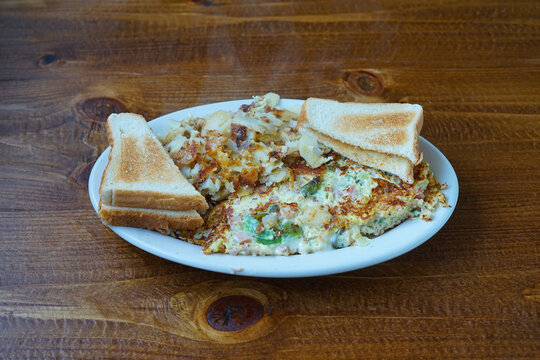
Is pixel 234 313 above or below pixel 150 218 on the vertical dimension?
below

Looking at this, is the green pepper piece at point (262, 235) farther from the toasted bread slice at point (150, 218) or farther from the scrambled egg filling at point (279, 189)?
the toasted bread slice at point (150, 218)

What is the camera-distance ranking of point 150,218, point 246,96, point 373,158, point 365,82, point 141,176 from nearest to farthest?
point 150,218 → point 141,176 → point 373,158 → point 246,96 → point 365,82

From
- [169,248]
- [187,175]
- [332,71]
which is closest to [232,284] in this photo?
[169,248]

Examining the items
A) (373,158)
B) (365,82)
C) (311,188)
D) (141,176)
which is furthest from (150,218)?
(365,82)

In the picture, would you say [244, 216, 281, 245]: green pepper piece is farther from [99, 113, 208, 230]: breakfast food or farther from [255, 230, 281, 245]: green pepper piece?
[99, 113, 208, 230]: breakfast food

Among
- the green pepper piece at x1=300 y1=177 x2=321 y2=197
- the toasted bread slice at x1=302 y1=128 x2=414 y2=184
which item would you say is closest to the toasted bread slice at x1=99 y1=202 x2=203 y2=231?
the green pepper piece at x1=300 y1=177 x2=321 y2=197

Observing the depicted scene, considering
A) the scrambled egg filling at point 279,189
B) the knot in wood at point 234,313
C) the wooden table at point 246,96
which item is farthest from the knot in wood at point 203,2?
the knot in wood at point 234,313

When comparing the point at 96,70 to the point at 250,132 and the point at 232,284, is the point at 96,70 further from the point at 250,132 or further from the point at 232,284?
the point at 232,284

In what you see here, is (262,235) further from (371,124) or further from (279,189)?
(371,124)
